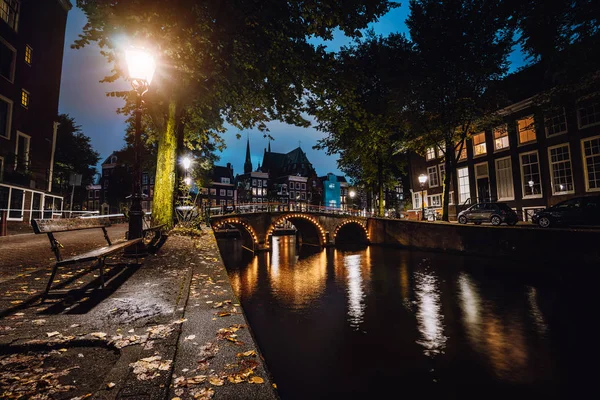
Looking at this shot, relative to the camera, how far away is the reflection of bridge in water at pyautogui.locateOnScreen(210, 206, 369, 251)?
97.3 feet

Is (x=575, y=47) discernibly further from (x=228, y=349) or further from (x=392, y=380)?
(x=228, y=349)

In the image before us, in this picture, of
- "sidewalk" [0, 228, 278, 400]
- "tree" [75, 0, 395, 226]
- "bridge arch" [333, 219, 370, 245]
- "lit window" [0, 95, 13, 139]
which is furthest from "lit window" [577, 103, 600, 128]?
"lit window" [0, 95, 13, 139]

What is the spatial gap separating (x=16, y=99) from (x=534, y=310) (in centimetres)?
2729

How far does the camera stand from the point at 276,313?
10312 mm

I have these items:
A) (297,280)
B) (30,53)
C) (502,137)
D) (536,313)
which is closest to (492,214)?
(502,137)

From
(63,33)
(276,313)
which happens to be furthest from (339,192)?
(276,313)

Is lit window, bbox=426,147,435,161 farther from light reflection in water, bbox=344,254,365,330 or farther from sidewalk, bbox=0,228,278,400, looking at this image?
sidewalk, bbox=0,228,278,400

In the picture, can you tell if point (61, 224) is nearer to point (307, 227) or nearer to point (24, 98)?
point (24, 98)

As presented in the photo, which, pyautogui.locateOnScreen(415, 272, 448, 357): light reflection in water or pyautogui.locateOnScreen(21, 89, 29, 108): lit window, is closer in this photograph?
pyautogui.locateOnScreen(415, 272, 448, 357): light reflection in water

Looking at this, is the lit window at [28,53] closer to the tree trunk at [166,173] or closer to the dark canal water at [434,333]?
the tree trunk at [166,173]

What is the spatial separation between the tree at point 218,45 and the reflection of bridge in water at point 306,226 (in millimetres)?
16332

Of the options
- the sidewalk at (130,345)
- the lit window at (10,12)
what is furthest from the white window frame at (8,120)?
the sidewalk at (130,345)

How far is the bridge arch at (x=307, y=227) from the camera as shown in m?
31.1

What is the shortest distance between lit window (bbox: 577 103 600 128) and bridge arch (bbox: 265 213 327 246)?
2258 centimetres
